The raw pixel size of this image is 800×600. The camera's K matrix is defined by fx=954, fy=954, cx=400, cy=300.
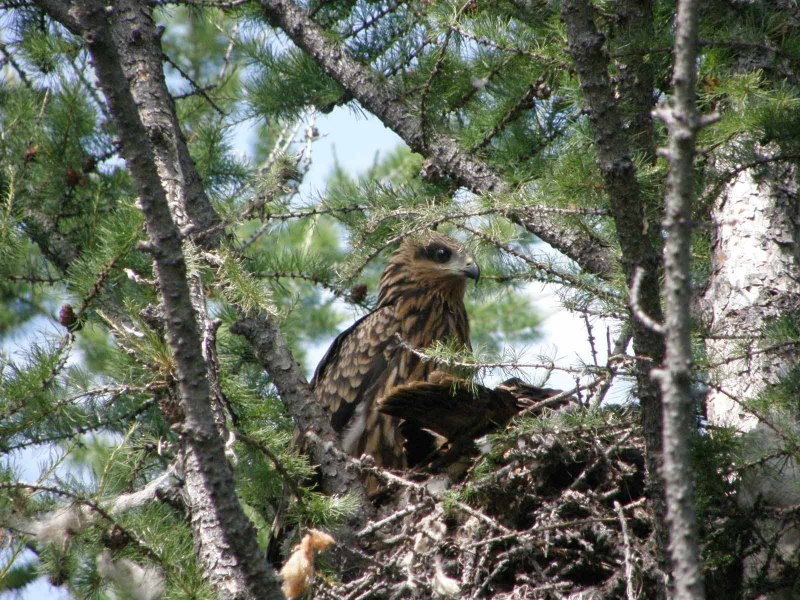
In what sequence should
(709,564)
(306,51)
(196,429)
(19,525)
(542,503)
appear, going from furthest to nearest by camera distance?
(306,51)
(542,503)
(709,564)
(19,525)
(196,429)

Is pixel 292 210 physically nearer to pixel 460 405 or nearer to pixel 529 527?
pixel 460 405

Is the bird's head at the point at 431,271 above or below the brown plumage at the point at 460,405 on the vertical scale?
above

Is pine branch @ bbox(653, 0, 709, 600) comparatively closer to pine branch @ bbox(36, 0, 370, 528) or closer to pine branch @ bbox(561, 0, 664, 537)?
pine branch @ bbox(561, 0, 664, 537)

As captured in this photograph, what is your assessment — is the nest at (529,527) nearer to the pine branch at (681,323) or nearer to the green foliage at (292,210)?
the green foliage at (292,210)

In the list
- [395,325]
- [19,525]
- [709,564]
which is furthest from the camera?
[395,325]

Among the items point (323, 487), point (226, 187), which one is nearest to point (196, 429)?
point (323, 487)

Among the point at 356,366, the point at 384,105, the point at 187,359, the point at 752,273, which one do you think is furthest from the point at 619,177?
the point at 356,366

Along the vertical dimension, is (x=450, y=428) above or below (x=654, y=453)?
above

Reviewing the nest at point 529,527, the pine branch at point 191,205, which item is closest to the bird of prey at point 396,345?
the pine branch at point 191,205

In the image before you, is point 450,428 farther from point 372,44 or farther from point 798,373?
point 372,44

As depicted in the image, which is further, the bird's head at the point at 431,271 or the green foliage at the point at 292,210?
the bird's head at the point at 431,271

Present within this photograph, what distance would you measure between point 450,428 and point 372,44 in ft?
7.69

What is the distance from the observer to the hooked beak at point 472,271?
5.97 m

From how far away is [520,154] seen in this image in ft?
17.5
